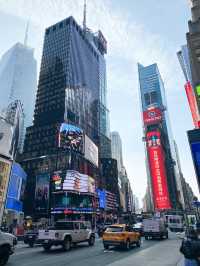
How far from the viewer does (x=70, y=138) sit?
290 feet

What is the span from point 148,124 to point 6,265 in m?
166

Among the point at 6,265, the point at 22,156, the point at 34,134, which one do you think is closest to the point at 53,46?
the point at 34,134

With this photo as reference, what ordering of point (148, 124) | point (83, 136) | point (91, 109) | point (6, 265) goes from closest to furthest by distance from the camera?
point (6, 265) < point (83, 136) < point (91, 109) < point (148, 124)

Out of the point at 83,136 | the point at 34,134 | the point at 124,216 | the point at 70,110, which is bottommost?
the point at 124,216

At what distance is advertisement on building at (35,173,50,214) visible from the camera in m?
82.2

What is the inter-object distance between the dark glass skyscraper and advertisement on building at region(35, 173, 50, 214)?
7519 millimetres

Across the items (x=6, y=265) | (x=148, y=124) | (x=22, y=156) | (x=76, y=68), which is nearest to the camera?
(x=6, y=265)

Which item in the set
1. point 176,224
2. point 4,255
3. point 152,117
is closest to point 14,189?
point 176,224

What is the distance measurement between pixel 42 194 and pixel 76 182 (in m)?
13.2

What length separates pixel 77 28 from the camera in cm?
15350

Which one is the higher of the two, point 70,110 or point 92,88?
Answer: point 92,88

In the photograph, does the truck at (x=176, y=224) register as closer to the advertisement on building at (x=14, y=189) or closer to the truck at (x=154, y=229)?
the truck at (x=154, y=229)

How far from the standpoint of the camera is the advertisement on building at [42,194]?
82.2 metres

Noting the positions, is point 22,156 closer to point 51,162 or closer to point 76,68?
point 51,162
